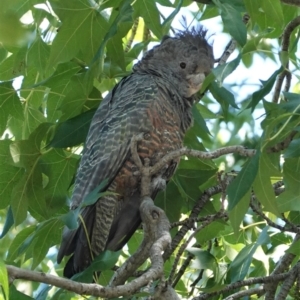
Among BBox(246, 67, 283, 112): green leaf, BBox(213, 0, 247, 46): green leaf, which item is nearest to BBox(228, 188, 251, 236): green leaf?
BBox(246, 67, 283, 112): green leaf

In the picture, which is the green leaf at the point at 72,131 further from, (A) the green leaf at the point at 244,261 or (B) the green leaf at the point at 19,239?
(A) the green leaf at the point at 244,261

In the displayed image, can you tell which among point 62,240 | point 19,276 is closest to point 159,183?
point 62,240

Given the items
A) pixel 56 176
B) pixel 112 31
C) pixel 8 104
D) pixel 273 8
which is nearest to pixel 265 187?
pixel 273 8

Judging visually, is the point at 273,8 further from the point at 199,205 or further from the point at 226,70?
the point at 199,205

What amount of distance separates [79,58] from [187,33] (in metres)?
0.97

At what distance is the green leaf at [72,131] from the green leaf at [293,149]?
3.81 ft

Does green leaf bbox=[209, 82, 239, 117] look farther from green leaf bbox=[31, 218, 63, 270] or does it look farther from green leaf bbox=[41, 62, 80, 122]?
green leaf bbox=[31, 218, 63, 270]

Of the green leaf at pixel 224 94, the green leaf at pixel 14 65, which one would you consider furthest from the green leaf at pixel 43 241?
the green leaf at pixel 14 65

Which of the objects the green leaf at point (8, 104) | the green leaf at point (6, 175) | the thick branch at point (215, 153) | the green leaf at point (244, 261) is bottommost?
the green leaf at point (244, 261)

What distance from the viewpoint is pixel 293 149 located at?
8.08ft

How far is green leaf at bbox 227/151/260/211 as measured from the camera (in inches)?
93.2

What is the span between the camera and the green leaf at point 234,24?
2.49 meters

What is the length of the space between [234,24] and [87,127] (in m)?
1.20

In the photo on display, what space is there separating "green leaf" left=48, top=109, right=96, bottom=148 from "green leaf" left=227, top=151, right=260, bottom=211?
1076 millimetres
